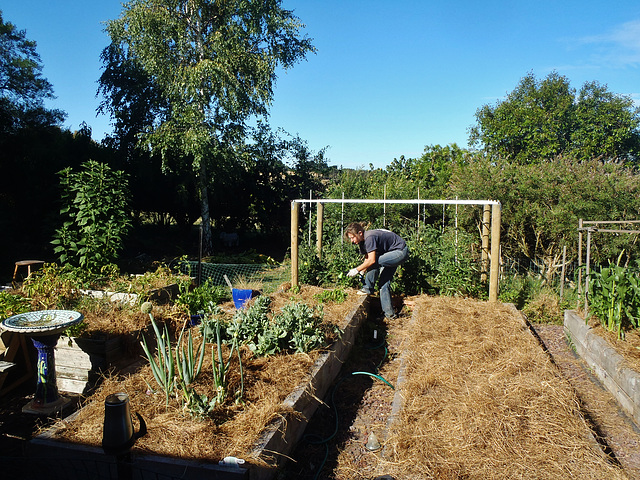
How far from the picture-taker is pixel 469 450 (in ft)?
9.20

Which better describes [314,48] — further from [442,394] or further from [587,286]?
[442,394]

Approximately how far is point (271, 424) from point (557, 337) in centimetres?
459

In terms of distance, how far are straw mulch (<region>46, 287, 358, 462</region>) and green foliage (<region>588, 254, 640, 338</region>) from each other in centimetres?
324

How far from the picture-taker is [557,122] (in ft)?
63.9

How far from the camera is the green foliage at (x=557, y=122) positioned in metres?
19.1

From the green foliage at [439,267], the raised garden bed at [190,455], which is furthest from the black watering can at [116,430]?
the green foliage at [439,267]

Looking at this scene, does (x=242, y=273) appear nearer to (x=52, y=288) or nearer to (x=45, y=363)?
(x=52, y=288)

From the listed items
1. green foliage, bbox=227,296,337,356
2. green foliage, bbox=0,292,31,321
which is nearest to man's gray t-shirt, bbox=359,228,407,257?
green foliage, bbox=227,296,337,356

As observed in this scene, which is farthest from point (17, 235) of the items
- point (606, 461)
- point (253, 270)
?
point (606, 461)

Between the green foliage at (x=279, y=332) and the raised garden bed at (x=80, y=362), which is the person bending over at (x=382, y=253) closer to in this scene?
the green foliage at (x=279, y=332)

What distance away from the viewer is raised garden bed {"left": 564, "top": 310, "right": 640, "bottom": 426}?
3707mm

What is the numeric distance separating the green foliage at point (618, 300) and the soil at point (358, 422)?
600 millimetres

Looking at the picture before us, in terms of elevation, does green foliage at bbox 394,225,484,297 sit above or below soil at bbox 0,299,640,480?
above

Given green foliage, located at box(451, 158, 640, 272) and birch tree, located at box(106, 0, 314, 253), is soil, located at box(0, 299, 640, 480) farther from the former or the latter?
birch tree, located at box(106, 0, 314, 253)
